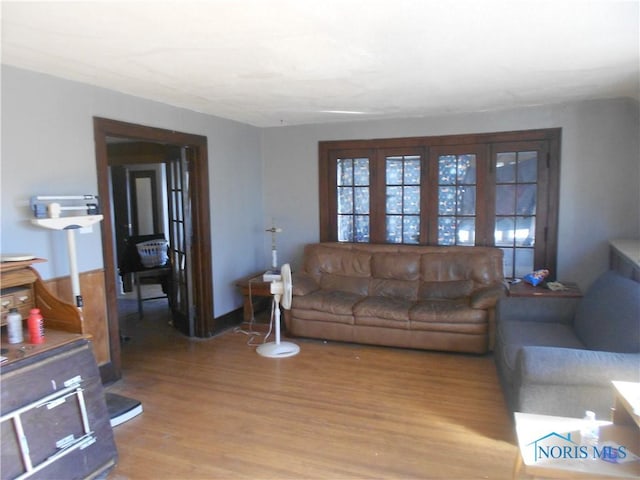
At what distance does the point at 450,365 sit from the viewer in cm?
399

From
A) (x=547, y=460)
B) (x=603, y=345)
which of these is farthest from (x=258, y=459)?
(x=603, y=345)

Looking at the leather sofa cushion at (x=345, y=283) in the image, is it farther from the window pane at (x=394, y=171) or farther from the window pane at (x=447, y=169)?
the window pane at (x=447, y=169)

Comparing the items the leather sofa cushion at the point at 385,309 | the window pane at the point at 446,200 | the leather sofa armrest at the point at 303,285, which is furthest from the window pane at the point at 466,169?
the leather sofa armrest at the point at 303,285

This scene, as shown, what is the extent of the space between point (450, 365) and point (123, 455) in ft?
8.74

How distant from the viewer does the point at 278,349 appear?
4312mm

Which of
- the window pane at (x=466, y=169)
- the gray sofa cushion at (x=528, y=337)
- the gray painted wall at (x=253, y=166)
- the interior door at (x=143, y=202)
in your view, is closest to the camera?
the gray painted wall at (x=253, y=166)

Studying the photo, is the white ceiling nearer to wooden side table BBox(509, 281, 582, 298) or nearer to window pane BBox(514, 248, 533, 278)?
window pane BBox(514, 248, 533, 278)

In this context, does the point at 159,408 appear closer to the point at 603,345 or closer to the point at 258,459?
the point at 258,459

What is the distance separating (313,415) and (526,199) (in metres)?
3.21

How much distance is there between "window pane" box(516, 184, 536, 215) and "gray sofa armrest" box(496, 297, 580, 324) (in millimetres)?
1236

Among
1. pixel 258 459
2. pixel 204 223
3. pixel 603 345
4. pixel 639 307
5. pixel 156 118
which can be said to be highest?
pixel 156 118

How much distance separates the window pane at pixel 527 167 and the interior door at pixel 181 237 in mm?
3460

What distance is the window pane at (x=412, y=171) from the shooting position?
5.17 meters

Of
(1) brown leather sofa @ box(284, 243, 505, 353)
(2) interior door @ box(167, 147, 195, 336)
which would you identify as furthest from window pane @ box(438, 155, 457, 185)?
(2) interior door @ box(167, 147, 195, 336)
